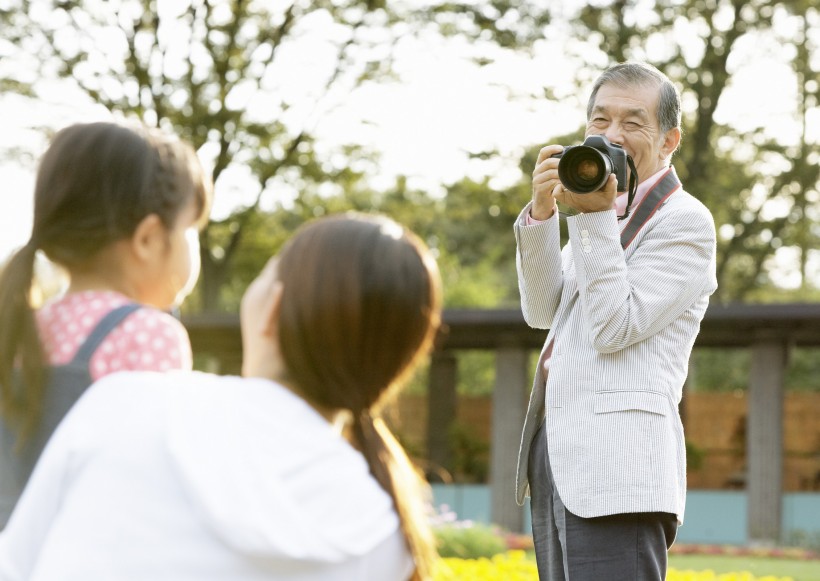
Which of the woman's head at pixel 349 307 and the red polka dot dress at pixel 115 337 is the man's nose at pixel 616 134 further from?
the woman's head at pixel 349 307

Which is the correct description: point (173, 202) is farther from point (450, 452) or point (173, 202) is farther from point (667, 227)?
point (450, 452)

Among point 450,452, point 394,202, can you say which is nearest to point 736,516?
point 450,452

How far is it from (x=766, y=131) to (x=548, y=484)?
18.1 m

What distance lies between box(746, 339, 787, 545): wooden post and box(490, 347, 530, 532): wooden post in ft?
9.68

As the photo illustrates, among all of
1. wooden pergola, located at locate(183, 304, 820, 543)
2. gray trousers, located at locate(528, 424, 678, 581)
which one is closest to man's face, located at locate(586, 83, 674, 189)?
gray trousers, located at locate(528, 424, 678, 581)

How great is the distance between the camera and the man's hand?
2910 millimetres

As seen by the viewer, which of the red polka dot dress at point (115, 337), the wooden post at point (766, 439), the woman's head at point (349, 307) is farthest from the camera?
the wooden post at point (766, 439)

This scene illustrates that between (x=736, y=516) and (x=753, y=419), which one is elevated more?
(x=753, y=419)

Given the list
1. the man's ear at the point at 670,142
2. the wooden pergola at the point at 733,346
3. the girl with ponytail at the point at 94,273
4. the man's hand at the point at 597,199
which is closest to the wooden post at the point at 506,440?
the wooden pergola at the point at 733,346

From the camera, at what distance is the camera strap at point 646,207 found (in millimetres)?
3074

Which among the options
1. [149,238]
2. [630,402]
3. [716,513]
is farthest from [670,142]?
[716,513]

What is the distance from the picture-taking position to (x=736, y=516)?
17578 mm

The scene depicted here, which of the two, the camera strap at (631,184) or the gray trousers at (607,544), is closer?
the gray trousers at (607,544)

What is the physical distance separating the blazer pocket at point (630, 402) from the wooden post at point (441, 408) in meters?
16.4
